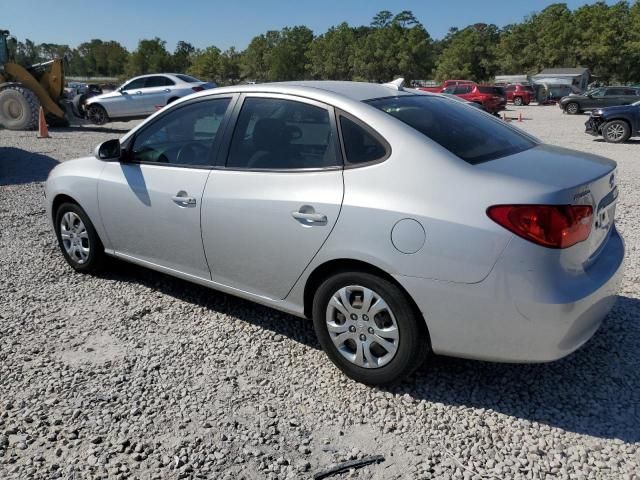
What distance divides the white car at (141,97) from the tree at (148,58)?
2800 inches

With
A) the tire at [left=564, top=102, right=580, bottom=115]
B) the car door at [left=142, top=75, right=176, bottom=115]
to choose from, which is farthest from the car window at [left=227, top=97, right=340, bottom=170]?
the tire at [left=564, top=102, right=580, bottom=115]

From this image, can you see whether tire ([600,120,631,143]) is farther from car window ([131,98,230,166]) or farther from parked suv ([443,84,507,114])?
car window ([131,98,230,166])

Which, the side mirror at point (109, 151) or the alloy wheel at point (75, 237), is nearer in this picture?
the side mirror at point (109, 151)

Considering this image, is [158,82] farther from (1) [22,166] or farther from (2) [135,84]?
(1) [22,166]

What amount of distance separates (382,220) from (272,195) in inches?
30.3

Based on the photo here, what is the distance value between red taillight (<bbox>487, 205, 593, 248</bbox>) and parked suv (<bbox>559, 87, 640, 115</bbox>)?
90.0 ft

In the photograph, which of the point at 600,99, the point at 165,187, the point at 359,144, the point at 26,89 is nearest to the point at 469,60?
the point at 600,99

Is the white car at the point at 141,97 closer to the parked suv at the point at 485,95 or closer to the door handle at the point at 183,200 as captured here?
the door handle at the point at 183,200

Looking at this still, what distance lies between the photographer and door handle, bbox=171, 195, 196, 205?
3632mm

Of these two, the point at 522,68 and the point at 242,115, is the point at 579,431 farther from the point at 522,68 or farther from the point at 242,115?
the point at 522,68

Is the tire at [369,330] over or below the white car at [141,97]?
below

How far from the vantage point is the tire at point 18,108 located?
16.1 meters

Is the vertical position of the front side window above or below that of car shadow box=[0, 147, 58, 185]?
above

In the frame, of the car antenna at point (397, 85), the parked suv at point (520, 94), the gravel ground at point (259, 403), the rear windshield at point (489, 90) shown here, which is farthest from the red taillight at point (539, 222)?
the parked suv at point (520, 94)
